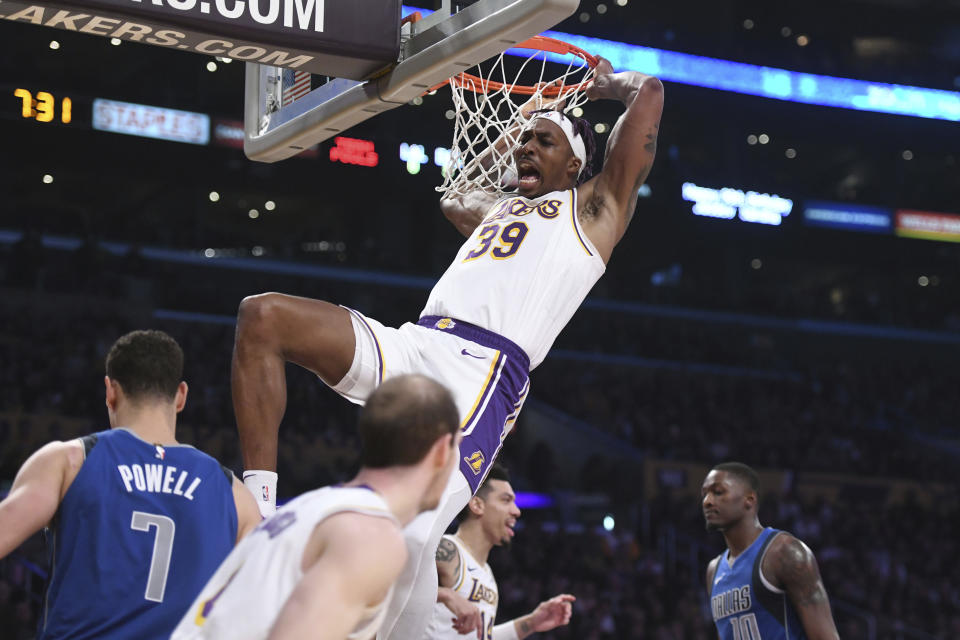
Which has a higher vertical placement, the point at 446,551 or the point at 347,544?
the point at 347,544

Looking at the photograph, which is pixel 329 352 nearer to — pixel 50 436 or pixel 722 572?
pixel 722 572

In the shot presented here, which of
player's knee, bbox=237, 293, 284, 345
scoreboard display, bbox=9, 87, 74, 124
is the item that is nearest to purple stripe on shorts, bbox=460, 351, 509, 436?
player's knee, bbox=237, 293, 284, 345

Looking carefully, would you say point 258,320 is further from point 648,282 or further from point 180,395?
point 648,282

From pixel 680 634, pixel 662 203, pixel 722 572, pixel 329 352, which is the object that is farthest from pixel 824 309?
pixel 329 352

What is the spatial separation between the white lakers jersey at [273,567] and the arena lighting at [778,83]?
21.1 m

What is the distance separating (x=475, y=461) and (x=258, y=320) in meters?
1.01

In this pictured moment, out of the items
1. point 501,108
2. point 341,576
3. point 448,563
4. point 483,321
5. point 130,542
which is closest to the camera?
point 341,576

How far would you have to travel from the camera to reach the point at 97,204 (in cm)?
2777

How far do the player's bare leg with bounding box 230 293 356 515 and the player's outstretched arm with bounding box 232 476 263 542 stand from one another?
28 cm

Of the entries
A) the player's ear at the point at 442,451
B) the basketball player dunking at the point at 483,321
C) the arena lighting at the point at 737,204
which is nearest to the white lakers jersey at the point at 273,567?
the player's ear at the point at 442,451

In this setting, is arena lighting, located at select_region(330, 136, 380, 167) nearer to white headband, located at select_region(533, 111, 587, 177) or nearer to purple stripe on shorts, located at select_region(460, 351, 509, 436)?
white headband, located at select_region(533, 111, 587, 177)

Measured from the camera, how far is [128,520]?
3.38 meters

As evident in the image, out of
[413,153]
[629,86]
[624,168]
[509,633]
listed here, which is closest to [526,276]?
[624,168]

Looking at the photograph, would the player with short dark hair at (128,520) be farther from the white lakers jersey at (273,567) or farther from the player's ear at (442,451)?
the player's ear at (442,451)
